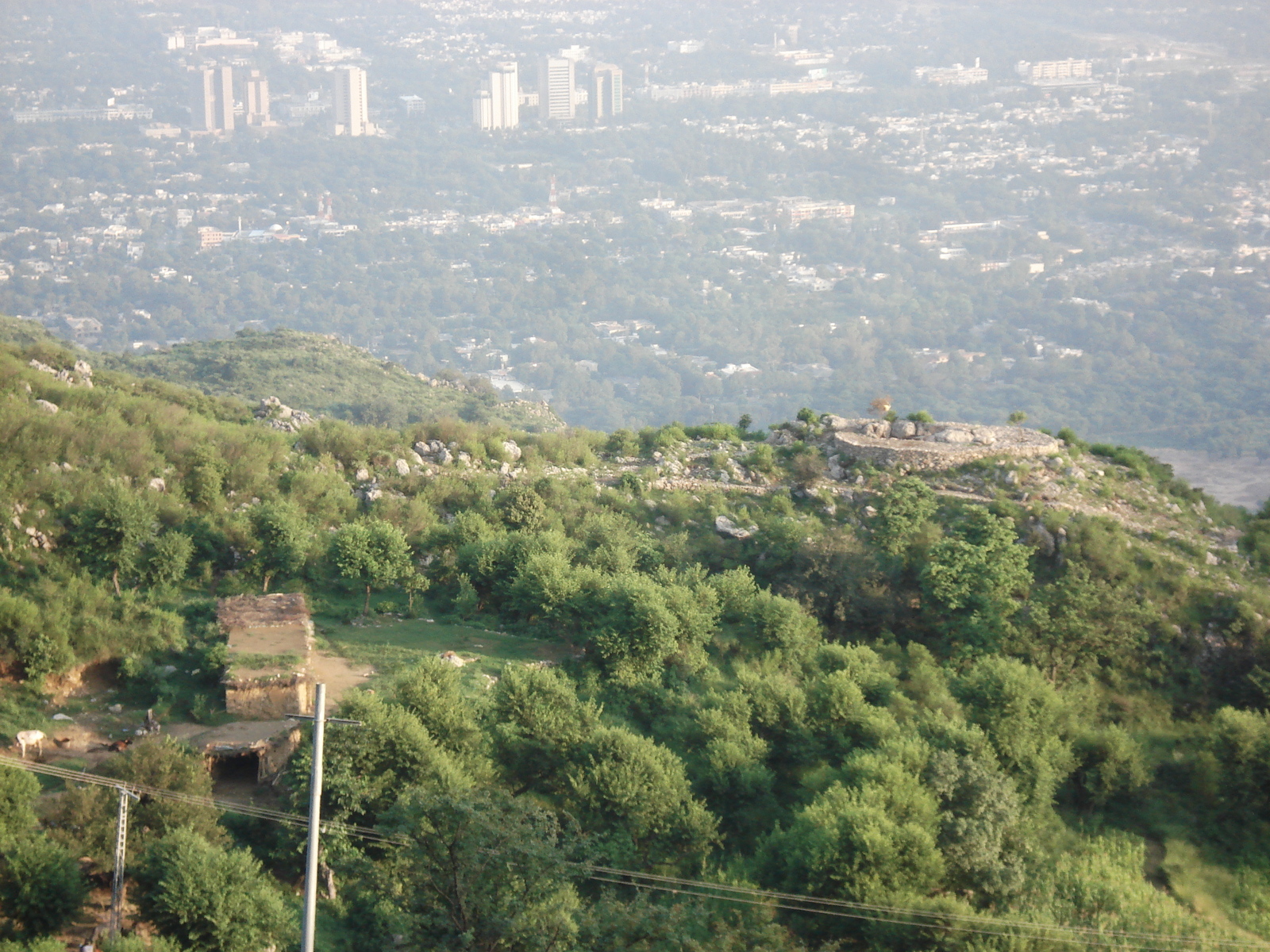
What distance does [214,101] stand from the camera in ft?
391

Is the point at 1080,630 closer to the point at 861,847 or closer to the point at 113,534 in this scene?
the point at 861,847

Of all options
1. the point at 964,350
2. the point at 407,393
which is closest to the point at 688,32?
the point at 964,350

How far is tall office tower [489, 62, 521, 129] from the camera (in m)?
122

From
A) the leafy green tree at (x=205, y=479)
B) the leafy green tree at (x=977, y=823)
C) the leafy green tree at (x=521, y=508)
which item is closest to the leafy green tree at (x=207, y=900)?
the leafy green tree at (x=977, y=823)

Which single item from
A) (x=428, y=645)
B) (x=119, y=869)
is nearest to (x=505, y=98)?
(x=428, y=645)

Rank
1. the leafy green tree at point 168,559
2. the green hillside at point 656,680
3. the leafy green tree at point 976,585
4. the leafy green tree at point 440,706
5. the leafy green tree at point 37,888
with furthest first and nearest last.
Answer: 1. the leafy green tree at point 976,585
2. the leafy green tree at point 168,559
3. the leafy green tree at point 440,706
4. the green hillside at point 656,680
5. the leafy green tree at point 37,888

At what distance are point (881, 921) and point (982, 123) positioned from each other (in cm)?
11261

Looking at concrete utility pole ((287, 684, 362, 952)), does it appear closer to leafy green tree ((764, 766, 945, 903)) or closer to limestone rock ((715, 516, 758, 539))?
leafy green tree ((764, 766, 945, 903))

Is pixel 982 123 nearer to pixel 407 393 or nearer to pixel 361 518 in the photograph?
pixel 407 393

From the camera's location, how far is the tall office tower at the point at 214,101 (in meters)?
118

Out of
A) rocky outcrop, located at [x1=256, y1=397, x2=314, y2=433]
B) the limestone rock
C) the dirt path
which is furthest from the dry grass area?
the dirt path

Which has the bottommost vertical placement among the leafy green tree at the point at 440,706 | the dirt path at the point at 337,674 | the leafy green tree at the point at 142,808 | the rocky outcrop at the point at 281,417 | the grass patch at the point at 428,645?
the grass patch at the point at 428,645

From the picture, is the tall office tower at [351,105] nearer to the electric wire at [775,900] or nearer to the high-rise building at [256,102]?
the high-rise building at [256,102]

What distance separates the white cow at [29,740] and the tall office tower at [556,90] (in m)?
118
